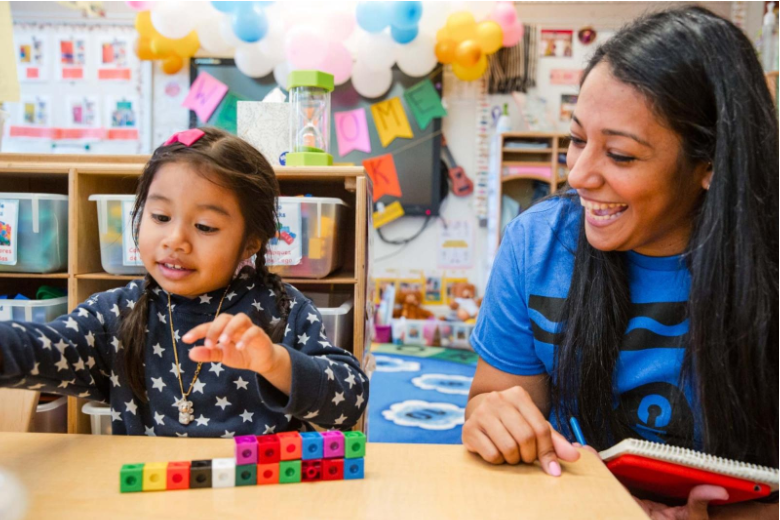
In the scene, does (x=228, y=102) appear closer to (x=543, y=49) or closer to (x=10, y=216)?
(x=543, y=49)

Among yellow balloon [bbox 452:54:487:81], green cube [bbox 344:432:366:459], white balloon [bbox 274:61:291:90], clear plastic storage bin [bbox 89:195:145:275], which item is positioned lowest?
green cube [bbox 344:432:366:459]

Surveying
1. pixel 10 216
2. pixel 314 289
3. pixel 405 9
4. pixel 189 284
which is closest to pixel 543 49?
pixel 405 9

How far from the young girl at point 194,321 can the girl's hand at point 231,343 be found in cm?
11

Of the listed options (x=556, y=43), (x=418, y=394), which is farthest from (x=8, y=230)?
(x=556, y=43)

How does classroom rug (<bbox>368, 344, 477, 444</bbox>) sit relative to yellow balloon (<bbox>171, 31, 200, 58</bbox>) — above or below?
below

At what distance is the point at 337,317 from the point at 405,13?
231 centimetres

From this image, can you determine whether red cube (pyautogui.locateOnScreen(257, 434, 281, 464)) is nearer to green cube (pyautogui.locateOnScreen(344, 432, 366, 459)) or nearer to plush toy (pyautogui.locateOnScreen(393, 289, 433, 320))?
green cube (pyautogui.locateOnScreen(344, 432, 366, 459))

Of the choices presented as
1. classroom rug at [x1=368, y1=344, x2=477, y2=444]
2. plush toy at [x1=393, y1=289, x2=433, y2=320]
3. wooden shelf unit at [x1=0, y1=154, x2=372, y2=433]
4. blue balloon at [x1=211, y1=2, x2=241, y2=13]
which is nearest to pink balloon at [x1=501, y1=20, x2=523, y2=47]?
blue balloon at [x1=211, y1=2, x2=241, y2=13]

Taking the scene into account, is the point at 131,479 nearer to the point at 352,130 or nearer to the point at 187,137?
the point at 187,137

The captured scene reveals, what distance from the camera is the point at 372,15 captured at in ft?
10.9

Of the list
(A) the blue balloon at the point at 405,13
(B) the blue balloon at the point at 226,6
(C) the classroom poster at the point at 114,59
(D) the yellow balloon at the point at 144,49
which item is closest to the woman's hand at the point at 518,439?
(A) the blue balloon at the point at 405,13

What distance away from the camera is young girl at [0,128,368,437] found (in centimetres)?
90

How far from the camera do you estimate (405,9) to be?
3312 mm

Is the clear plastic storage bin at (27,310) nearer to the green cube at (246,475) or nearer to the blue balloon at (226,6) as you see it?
the green cube at (246,475)
